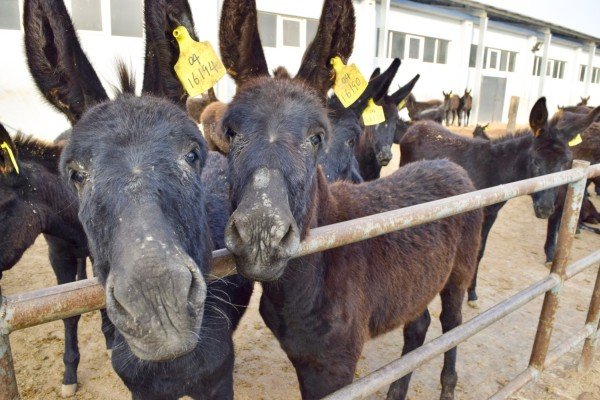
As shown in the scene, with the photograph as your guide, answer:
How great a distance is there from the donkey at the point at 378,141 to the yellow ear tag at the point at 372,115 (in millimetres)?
2012

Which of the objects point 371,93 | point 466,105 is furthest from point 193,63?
point 466,105

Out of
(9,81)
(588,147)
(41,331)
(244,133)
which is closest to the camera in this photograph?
(244,133)

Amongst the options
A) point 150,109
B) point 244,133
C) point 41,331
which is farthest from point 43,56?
point 41,331

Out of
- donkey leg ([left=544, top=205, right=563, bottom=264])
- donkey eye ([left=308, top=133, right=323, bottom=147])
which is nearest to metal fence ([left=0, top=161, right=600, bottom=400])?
donkey eye ([left=308, top=133, right=323, bottom=147])

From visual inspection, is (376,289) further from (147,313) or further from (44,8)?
(44,8)

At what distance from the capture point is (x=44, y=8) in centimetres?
184

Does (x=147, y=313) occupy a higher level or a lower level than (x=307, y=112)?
lower

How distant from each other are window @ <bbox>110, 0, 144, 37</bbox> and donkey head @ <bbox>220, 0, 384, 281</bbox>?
11.2 meters

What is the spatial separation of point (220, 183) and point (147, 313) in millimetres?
2055

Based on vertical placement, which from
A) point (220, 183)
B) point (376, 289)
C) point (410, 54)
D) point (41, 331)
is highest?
point (410, 54)

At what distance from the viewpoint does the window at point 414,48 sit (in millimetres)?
22056

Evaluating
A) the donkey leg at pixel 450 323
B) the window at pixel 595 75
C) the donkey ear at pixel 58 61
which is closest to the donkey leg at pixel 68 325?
the donkey ear at pixel 58 61

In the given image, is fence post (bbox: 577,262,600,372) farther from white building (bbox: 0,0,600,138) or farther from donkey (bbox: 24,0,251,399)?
white building (bbox: 0,0,600,138)

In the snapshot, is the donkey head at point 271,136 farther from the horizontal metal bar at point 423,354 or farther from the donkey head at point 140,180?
the horizontal metal bar at point 423,354
